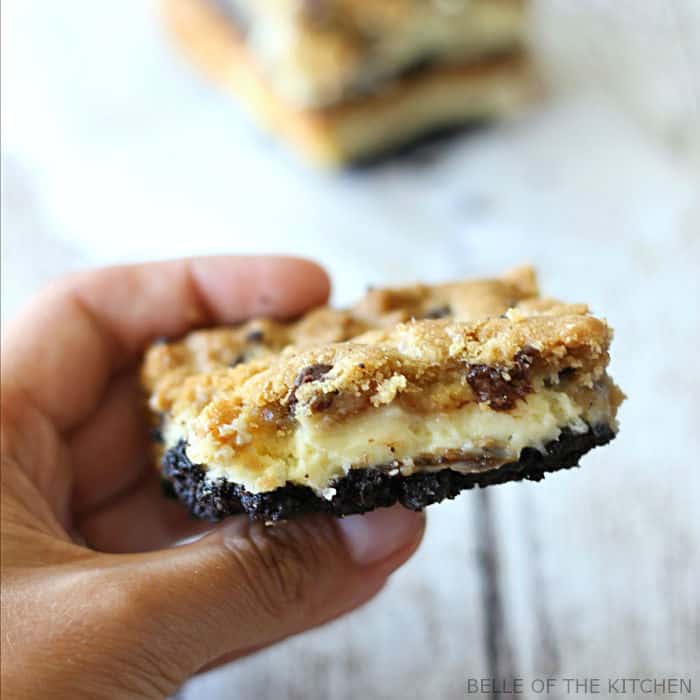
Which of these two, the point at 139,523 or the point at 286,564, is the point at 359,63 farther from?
the point at 286,564

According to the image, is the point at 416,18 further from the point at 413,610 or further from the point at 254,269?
the point at 413,610

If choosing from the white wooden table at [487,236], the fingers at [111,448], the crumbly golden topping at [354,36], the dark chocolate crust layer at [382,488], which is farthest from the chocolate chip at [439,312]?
the crumbly golden topping at [354,36]

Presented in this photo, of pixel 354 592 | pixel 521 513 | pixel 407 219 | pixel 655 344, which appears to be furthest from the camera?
pixel 407 219

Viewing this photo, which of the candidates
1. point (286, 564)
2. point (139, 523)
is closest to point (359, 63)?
point (139, 523)

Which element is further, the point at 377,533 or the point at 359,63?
the point at 359,63

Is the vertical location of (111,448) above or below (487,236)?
below

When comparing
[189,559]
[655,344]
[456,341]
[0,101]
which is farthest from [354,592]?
[0,101]

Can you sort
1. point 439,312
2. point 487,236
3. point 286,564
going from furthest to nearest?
point 487,236 → point 439,312 → point 286,564
